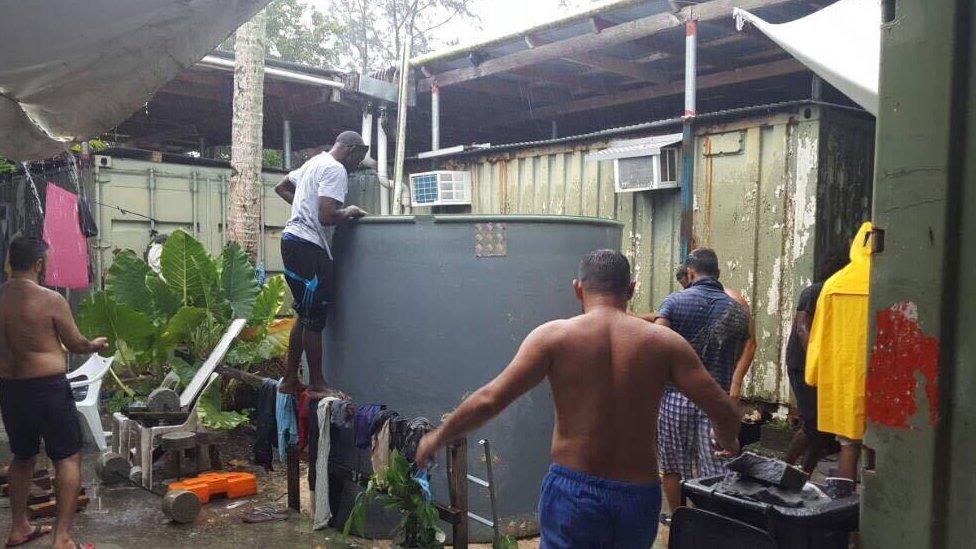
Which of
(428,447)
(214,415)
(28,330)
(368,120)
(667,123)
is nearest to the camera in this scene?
(428,447)

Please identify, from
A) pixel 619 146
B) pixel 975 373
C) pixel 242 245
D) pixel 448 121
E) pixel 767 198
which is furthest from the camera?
pixel 448 121

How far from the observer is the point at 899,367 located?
6.33 ft

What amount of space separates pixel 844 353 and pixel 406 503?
8.74ft

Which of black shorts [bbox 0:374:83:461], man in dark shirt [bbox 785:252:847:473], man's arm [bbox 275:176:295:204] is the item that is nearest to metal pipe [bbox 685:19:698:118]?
man in dark shirt [bbox 785:252:847:473]

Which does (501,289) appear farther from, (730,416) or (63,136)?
(63,136)

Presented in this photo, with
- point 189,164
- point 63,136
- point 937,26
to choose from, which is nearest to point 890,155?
point 937,26

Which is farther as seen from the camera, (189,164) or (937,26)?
(189,164)

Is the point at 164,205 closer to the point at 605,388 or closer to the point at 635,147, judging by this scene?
the point at 635,147

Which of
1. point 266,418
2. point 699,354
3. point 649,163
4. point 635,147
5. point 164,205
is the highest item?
point 635,147

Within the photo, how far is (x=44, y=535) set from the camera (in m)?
4.63

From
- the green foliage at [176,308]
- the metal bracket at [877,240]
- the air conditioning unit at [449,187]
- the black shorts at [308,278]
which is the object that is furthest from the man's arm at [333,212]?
the air conditioning unit at [449,187]

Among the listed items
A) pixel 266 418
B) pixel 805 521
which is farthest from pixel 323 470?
pixel 805 521

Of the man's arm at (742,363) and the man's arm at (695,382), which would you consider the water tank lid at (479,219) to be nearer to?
the man's arm at (742,363)

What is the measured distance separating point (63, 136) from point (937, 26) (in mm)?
4491
